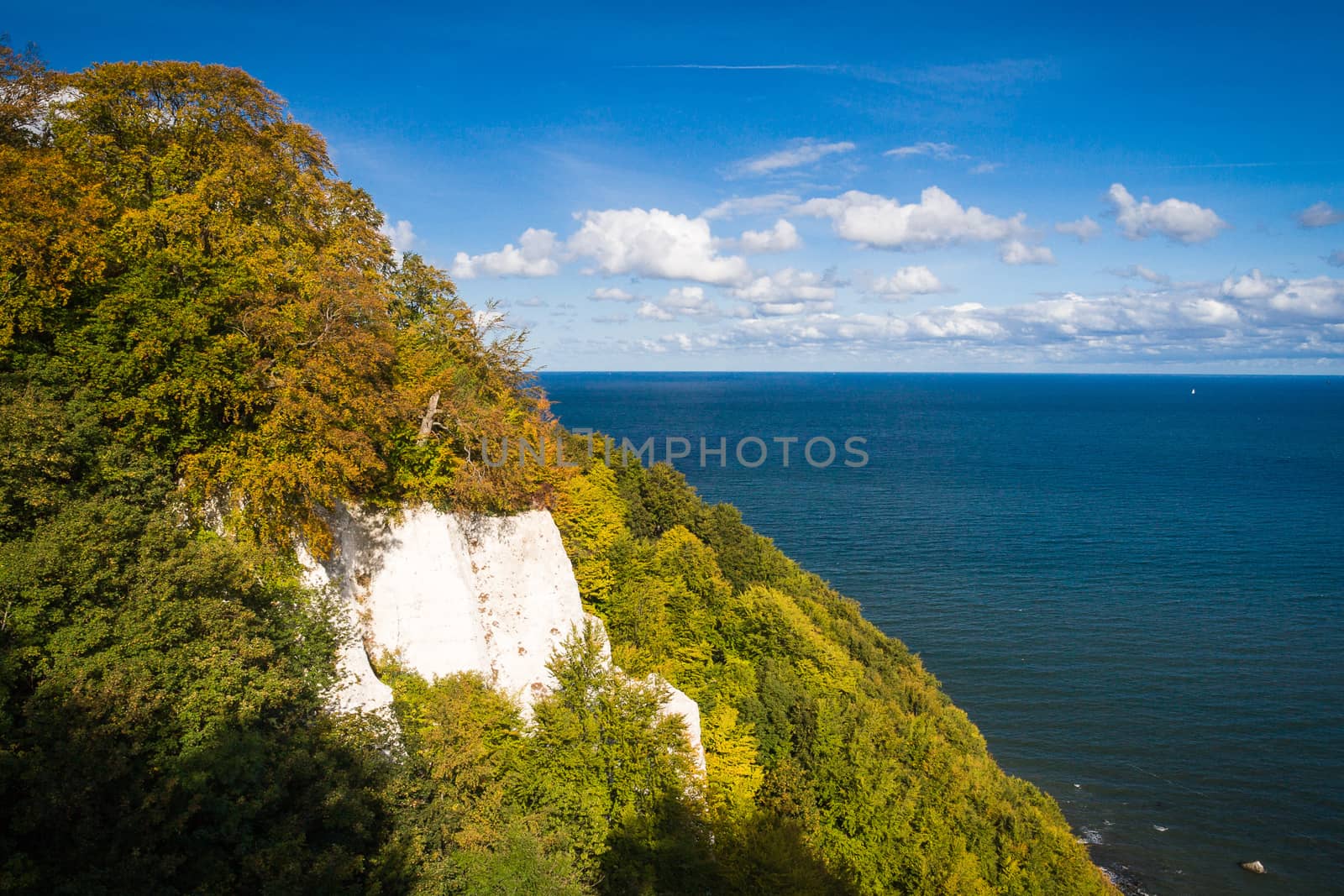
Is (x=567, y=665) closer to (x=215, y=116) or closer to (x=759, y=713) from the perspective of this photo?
(x=759, y=713)

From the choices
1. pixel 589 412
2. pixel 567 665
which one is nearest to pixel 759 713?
pixel 567 665

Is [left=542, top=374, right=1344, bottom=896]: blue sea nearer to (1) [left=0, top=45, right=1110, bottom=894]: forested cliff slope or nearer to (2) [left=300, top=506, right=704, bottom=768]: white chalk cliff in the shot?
(1) [left=0, top=45, right=1110, bottom=894]: forested cliff slope

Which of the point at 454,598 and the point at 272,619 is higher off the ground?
the point at 272,619

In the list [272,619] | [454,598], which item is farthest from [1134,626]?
[272,619]

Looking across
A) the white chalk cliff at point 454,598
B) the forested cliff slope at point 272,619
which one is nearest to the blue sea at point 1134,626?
the forested cliff slope at point 272,619

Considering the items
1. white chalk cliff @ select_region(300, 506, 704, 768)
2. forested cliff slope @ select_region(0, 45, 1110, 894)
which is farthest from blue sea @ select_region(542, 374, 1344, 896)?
white chalk cliff @ select_region(300, 506, 704, 768)

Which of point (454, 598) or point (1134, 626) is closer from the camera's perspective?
point (454, 598)

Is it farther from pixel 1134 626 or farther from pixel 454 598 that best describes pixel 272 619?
pixel 1134 626
